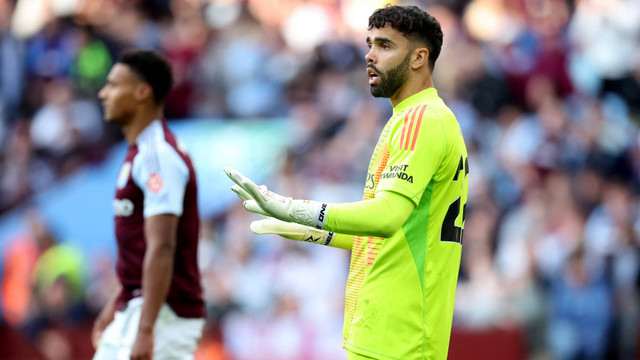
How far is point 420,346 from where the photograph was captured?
3924 mm

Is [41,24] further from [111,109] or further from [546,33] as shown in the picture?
[111,109]

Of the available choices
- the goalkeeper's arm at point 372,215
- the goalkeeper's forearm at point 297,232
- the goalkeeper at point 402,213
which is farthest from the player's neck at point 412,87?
the goalkeeper's forearm at point 297,232

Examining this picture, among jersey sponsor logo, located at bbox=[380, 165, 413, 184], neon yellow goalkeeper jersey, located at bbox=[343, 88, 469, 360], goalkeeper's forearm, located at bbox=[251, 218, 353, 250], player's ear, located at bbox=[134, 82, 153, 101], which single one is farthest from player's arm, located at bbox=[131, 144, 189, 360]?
jersey sponsor logo, located at bbox=[380, 165, 413, 184]

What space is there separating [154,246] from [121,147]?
8708 millimetres

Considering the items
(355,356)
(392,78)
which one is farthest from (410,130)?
(355,356)

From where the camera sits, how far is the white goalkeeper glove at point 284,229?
12.7ft

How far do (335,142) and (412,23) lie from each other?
8.08 meters

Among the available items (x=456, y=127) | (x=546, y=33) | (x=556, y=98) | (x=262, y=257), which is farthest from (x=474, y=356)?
(x=456, y=127)

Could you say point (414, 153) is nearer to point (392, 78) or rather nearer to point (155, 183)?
point (392, 78)

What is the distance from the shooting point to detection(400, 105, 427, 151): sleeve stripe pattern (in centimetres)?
387

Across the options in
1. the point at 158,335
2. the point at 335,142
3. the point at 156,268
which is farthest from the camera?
the point at 335,142

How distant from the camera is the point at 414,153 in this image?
3834 mm

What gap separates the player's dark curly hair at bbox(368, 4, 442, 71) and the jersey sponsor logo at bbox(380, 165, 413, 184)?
27.2 inches

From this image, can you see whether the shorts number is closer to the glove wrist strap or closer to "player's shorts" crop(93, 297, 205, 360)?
the glove wrist strap
